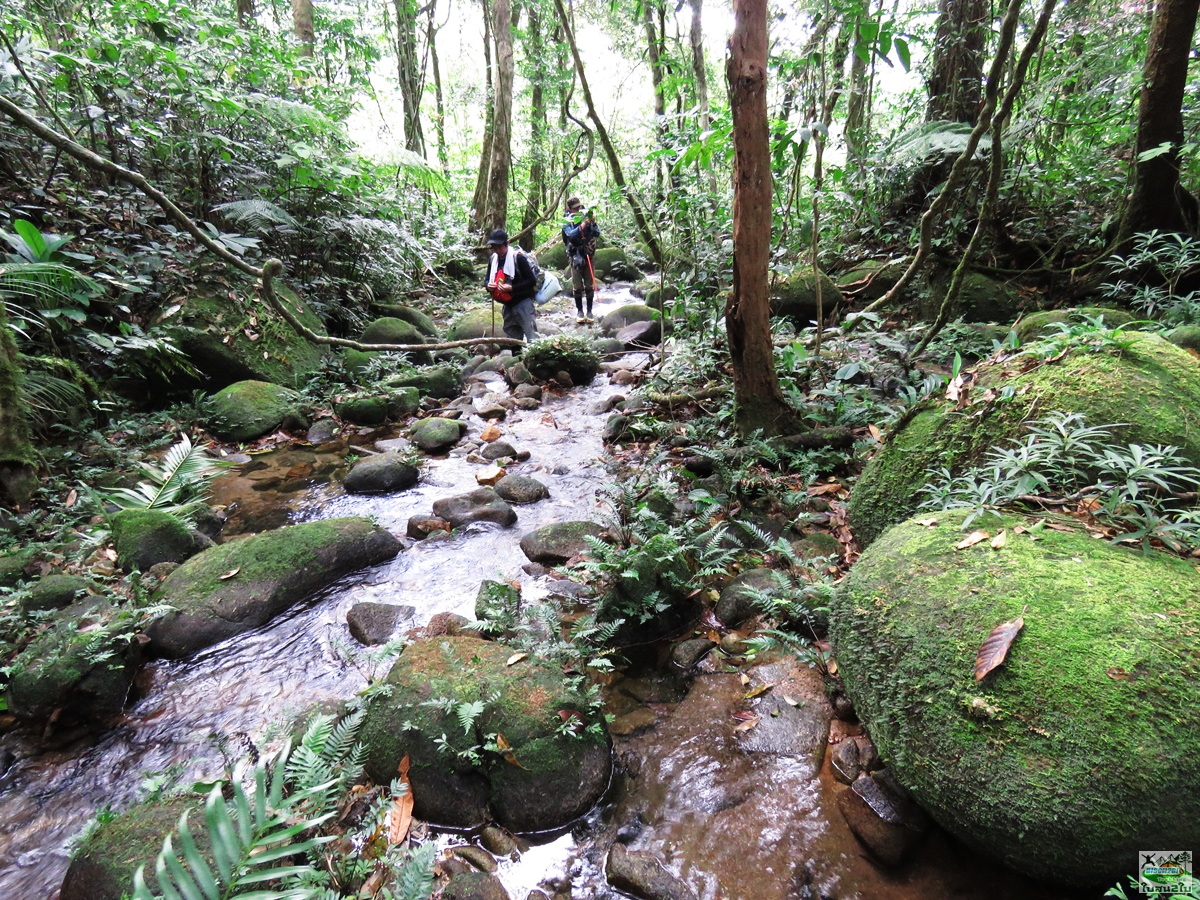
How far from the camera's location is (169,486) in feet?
15.5

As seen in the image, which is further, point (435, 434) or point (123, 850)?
point (435, 434)

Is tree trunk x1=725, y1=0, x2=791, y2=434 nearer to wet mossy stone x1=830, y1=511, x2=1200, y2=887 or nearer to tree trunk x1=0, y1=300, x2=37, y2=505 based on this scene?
wet mossy stone x1=830, y1=511, x2=1200, y2=887

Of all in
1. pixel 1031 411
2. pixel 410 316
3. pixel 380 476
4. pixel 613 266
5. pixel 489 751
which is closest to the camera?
pixel 489 751

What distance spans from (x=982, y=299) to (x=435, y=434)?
6.83m

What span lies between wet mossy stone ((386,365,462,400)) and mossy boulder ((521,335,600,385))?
1.19 m

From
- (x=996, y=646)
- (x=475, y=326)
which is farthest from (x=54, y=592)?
(x=475, y=326)

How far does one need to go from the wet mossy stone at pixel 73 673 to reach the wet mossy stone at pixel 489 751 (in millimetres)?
1674

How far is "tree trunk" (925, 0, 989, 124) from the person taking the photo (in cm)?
743

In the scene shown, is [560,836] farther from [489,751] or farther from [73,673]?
[73,673]

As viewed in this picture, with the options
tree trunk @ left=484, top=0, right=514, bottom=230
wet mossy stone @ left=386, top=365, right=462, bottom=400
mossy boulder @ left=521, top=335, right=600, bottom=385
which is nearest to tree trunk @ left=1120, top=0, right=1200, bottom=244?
mossy boulder @ left=521, top=335, right=600, bottom=385

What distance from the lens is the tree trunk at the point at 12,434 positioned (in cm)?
451

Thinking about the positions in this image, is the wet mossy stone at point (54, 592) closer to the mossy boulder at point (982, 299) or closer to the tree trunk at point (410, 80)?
the mossy boulder at point (982, 299)

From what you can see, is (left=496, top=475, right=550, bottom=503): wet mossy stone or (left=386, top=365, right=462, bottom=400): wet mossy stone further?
(left=386, top=365, right=462, bottom=400): wet mossy stone

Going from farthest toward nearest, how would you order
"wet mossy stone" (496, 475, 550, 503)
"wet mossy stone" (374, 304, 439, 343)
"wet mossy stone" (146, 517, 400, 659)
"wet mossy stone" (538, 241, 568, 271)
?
1. "wet mossy stone" (538, 241, 568, 271)
2. "wet mossy stone" (374, 304, 439, 343)
3. "wet mossy stone" (496, 475, 550, 503)
4. "wet mossy stone" (146, 517, 400, 659)
